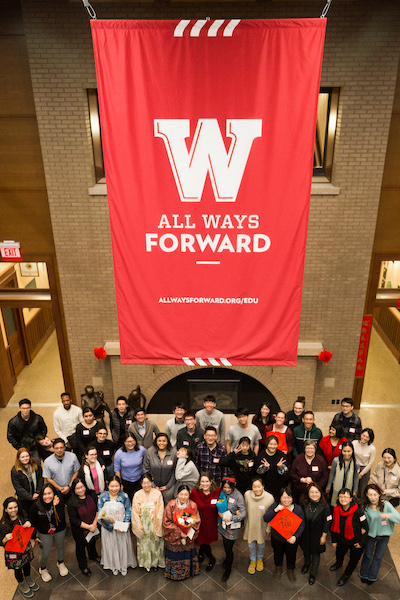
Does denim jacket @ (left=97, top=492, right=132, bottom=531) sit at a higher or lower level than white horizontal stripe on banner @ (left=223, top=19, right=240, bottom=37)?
lower

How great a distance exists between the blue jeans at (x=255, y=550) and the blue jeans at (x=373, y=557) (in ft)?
4.58

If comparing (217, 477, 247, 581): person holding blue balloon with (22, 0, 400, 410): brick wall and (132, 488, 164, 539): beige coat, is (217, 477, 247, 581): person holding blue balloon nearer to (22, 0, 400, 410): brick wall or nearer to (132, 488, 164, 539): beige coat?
(132, 488, 164, 539): beige coat

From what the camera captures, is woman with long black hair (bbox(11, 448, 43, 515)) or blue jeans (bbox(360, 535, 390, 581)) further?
woman with long black hair (bbox(11, 448, 43, 515))

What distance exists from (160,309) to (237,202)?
1.28 metres

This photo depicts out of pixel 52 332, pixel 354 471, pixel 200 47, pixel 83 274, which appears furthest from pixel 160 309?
pixel 52 332

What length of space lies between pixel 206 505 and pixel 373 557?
2.44 m

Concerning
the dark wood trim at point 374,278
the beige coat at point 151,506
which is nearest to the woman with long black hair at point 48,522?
the beige coat at point 151,506

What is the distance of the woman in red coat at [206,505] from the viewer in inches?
261

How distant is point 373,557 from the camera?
6.86m

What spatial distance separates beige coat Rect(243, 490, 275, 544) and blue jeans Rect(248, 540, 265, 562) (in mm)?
167

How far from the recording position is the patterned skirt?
22.3 feet

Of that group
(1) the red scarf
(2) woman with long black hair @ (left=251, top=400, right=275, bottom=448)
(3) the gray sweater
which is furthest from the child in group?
(1) the red scarf

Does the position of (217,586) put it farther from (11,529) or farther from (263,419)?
(11,529)

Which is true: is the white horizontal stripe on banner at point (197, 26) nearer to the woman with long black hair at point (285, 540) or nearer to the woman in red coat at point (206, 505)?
the woman in red coat at point (206, 505)
